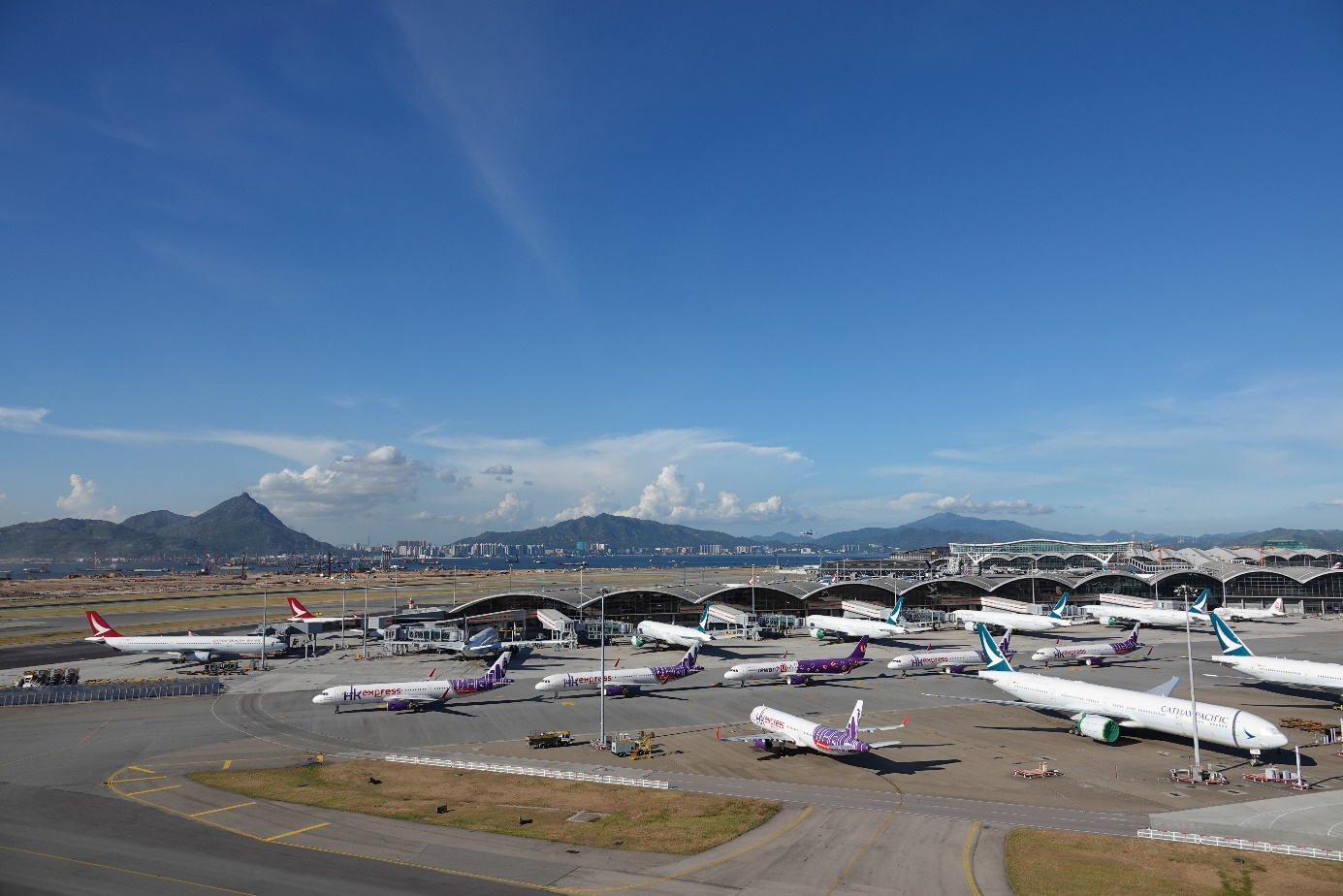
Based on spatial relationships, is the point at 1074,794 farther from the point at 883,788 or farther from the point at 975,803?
the point at 883,788

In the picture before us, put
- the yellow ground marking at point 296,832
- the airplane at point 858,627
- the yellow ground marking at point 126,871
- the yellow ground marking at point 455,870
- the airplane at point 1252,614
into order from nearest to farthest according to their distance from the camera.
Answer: the yellow ground marking at point 126,871, the yellow ground marking at point 455,870, the yellow ground marking at point 296,832, the airplane at point 858,627, the airplane at point 1252,614

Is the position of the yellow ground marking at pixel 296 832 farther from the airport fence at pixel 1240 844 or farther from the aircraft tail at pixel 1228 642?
the aircraft tail at pixel 1228 642

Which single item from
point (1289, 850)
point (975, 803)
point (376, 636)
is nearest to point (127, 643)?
point (376, 636)

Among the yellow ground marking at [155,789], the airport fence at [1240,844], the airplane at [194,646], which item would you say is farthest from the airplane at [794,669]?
the airplane at [194,646]

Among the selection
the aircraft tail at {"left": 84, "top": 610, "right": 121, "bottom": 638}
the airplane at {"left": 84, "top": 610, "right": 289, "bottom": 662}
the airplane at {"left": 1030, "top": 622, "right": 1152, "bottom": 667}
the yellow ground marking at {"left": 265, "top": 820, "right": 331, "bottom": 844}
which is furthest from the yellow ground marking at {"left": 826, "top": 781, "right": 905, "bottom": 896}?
the aircraft tail at {"left": 84, "top": 610, "right": 121, "bottom": 638}

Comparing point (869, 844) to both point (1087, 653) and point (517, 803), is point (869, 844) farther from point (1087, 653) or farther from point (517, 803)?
point (1087, 653)

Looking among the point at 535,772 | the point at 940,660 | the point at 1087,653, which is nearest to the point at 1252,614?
the point at 1087,653
